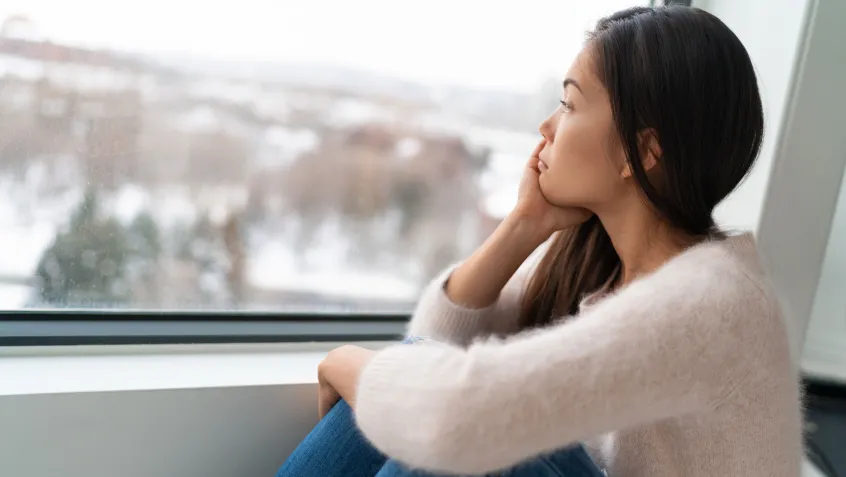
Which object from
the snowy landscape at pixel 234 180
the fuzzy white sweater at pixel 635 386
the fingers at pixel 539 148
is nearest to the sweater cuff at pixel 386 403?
the fuzzy white sweater at pixel 635 386

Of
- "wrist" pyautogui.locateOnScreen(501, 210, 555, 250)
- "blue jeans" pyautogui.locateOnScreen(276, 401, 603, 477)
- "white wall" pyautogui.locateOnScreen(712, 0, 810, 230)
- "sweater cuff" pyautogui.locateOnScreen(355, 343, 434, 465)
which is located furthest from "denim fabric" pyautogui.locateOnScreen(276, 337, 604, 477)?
"white wall" pyautogui.locateOnScreen(712, 0, 810, 230)

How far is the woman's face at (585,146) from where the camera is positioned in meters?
0.73

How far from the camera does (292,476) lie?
0.77 metres

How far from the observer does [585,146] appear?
744mm

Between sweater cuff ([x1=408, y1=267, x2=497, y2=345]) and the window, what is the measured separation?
0.85 ft

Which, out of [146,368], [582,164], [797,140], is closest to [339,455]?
[146,368]

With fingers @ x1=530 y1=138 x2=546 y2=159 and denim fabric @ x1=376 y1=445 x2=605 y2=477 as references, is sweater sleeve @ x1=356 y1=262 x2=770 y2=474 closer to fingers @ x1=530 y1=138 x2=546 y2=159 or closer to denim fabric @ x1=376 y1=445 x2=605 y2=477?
denim fabric @ x1=376 y1=445 x2=605 y2=477

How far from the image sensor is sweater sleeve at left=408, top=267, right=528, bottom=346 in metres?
0.93

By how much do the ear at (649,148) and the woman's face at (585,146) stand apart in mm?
23

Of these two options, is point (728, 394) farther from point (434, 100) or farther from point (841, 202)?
point (841, 202)

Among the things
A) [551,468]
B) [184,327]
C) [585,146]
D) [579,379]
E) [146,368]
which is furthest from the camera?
[184,327]

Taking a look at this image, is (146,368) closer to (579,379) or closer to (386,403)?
(386,403)

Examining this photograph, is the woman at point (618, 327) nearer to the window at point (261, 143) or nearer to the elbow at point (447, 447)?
the elbow at point (447, 447)

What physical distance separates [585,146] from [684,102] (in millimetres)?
116
